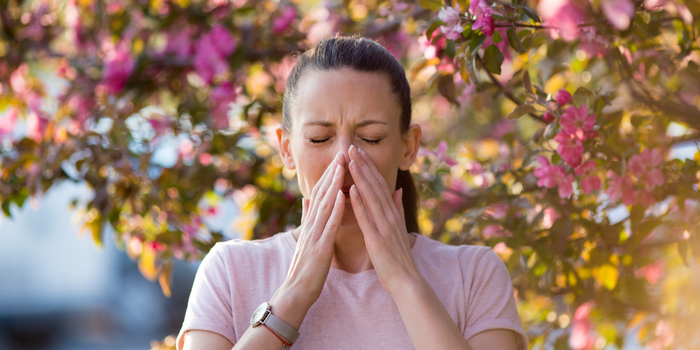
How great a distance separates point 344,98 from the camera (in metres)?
1.38

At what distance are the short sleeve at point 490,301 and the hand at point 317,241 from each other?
395mm

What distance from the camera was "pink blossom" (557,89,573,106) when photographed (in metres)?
1.58

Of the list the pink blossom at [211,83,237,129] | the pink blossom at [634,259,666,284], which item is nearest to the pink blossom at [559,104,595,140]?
the pink blossom at [634,259,666,284]

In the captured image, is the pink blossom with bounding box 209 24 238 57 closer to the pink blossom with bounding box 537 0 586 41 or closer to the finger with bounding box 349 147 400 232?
the finger with bounding box 349 147 400 232

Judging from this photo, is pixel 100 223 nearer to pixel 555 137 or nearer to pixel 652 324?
pixel 555 137

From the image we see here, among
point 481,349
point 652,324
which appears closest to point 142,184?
point 481,349

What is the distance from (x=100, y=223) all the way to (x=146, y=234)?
190 millimetres

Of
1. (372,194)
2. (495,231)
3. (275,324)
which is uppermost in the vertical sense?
(372,194)

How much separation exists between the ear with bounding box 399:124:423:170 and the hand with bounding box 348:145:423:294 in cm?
19

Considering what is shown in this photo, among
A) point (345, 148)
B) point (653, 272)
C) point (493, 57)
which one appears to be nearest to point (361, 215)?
point (345, 148)

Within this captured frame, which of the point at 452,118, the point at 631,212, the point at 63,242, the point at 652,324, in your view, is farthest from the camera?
the point at 63,242

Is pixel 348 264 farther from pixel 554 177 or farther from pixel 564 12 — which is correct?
pixel 564 12

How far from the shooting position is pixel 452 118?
4.68 meters

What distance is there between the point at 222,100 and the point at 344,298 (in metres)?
1.54
